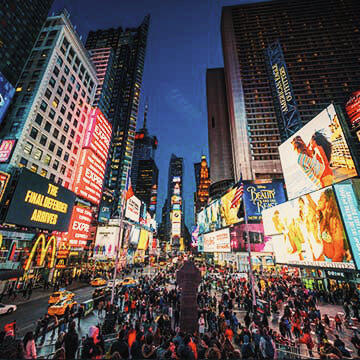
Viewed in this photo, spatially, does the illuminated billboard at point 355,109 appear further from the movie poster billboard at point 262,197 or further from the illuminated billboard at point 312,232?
the movie poster billboard at point 262,197

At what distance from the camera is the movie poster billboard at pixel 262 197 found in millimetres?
49125

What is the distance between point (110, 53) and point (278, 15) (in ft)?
301

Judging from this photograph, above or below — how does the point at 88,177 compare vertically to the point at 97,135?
below

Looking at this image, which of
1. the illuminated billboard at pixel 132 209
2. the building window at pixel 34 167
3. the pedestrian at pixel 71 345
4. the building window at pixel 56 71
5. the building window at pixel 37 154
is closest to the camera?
the pedestrian at pixel 71 345

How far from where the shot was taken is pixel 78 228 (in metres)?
32.7

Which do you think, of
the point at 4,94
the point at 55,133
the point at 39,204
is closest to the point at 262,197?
the point at 39,204

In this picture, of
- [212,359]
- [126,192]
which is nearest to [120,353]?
[212,359]

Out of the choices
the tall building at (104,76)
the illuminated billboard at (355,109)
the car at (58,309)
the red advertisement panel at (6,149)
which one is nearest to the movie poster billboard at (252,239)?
the illuminated billboard at (355,109)

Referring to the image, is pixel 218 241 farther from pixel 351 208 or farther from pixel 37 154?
pixel 37 154

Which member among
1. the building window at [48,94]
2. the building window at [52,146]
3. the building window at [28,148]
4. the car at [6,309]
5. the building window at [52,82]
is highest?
the building window at [52,82]

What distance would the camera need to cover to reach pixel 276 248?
27734mm

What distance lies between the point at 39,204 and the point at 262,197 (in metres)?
47.4

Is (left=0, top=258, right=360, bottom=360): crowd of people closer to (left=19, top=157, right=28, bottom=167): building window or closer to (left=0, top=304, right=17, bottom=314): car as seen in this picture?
(left=0, top=304, right=17, bottom=314): car

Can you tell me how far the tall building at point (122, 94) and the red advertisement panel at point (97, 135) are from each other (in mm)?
57479
